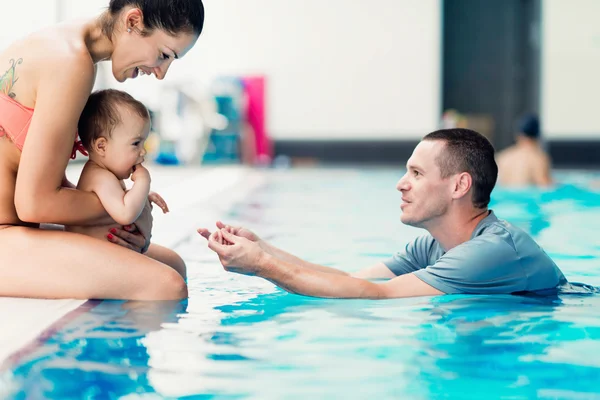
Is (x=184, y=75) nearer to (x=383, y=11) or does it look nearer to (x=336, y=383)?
(x=383, y=11)

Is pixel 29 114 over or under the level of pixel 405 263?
over

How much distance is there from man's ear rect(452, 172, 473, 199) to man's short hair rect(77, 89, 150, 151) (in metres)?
1.23

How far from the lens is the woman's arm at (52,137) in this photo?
296cm

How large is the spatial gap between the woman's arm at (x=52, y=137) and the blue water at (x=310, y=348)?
1.40 ft

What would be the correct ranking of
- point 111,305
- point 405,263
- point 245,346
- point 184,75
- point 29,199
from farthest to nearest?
1. point 184,75
2. point 405,263
3. point 111,305
4. point 29,199
5. point 245,346

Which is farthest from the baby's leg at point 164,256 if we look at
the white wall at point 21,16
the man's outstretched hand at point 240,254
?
the white wall at point 21,16

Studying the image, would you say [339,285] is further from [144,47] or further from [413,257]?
[144,47]

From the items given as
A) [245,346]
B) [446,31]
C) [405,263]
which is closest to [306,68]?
[446,31]

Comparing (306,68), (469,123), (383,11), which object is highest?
(383,11)

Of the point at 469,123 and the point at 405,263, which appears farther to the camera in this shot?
the point at 469,123

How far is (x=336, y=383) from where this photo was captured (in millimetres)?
2299

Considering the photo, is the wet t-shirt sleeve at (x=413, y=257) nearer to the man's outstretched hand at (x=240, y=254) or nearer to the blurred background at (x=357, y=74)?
the man's outstretched hand at (x=240, y=254)

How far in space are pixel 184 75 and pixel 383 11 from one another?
3910mm

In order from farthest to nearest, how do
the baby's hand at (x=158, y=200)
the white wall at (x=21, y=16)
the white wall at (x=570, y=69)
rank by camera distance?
the white wall at (x=570, y=69)
the white wall at (x=21, y=16)
the baby's hand at (x=158, y=200)
